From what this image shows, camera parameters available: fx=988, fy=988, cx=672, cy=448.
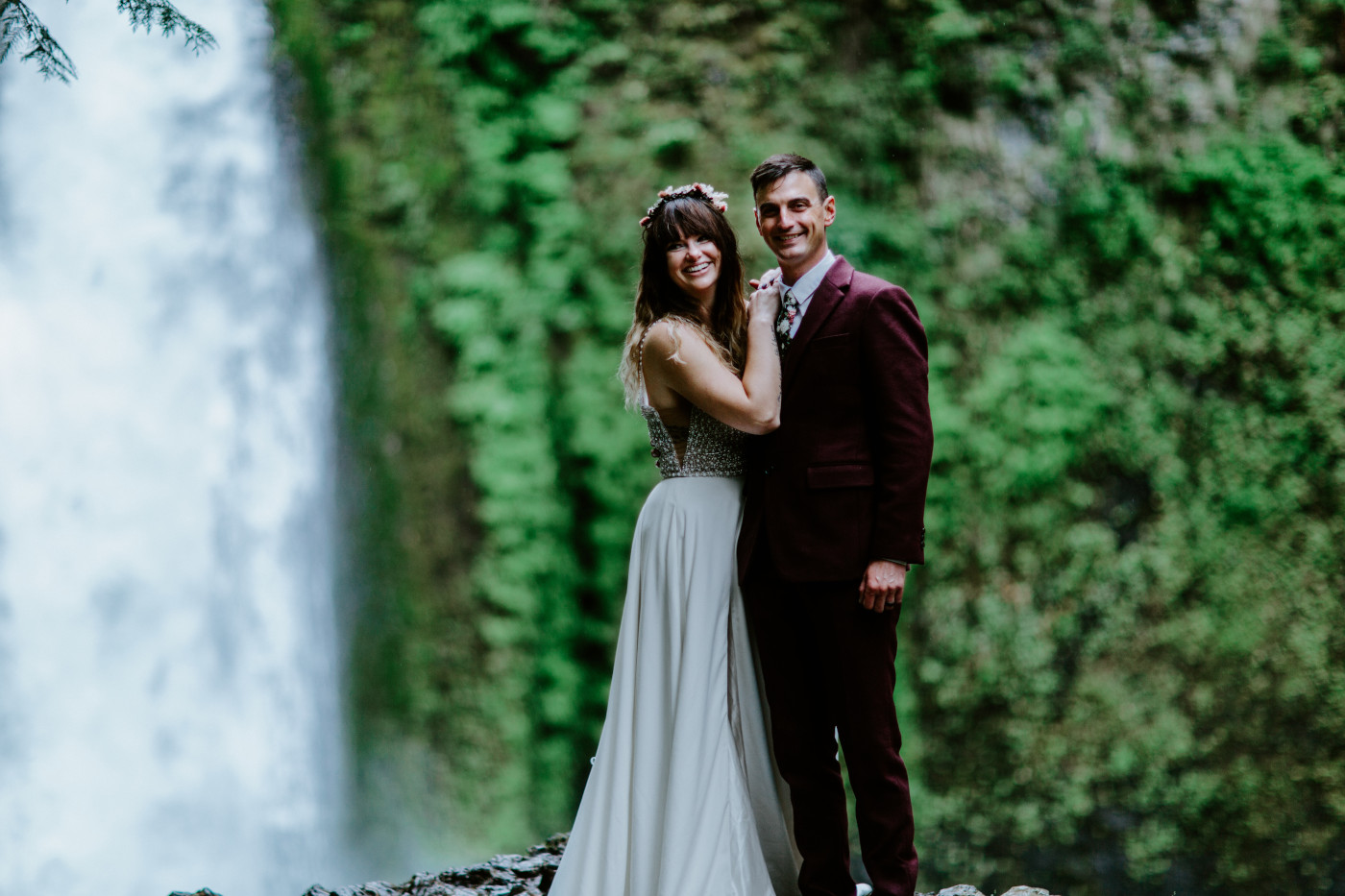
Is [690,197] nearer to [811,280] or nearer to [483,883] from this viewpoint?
[811,280]

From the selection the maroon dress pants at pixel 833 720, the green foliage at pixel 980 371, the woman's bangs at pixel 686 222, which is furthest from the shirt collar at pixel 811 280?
the green foliage at pixel 980 371

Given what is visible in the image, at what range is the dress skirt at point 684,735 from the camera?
8.05ft

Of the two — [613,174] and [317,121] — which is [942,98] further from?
[317,121]

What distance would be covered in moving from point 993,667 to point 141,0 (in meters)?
4.29

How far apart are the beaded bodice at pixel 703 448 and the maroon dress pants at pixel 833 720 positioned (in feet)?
0.84

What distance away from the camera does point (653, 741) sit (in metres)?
2.56

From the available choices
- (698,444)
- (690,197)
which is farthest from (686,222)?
(698,444)

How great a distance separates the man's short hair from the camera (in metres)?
2.46

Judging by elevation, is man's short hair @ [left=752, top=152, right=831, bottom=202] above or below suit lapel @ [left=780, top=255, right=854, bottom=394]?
above

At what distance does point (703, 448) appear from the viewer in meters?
2.63

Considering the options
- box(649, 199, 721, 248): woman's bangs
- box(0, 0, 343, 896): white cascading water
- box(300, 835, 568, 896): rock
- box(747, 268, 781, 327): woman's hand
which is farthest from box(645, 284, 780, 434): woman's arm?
box(0, 0, 343, 896): white cascading water

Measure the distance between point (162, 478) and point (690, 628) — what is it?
3.61 meters

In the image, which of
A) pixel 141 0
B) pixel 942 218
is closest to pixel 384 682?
pixel 141 0

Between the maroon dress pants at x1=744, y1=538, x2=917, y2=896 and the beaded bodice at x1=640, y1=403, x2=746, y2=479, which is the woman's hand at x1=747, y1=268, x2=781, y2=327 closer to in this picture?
the beaded bodice at x1=640, y1=403, x2=746, y2=479
